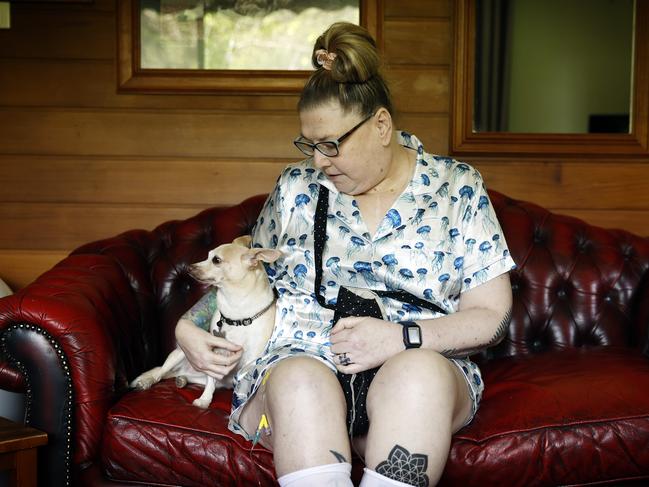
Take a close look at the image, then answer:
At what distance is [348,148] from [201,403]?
0.74 metres

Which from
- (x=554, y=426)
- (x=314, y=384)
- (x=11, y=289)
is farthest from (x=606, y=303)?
(x=11, y=289)

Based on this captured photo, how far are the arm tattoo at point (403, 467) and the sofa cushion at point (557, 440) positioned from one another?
30cm

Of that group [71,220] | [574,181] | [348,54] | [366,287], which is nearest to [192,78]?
[71,220]

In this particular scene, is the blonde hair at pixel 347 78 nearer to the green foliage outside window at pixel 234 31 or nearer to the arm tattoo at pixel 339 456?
the arm tattoo at pixel 339 456

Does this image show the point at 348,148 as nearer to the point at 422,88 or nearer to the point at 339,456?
the point at 339,456

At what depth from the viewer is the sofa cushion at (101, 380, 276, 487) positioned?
6.17 feet

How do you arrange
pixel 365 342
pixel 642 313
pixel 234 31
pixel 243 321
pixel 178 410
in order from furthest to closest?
pixel 234 31
pixel 642 313
pixel 243 321
pixel 178 410
pixel 365 342

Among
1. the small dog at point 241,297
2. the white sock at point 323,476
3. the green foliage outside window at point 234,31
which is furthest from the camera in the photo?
the green foliage outside window at point 234,31

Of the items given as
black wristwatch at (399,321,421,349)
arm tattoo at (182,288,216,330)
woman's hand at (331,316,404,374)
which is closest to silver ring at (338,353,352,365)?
woman's hand at (331,316,404,374)

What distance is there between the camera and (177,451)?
1923 mm

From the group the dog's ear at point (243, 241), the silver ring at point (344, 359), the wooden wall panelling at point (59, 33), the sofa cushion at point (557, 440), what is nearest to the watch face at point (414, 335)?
the silver ring at point (344, 359)

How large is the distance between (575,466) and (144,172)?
1.89 meters

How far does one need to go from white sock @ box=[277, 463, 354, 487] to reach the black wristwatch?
0.33m

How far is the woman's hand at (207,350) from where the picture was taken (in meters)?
2.03
